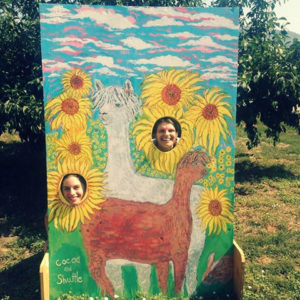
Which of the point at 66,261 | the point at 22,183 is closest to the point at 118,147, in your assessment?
the point at 66,261

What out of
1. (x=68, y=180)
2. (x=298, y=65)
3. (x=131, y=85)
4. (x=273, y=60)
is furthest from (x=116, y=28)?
(x=298, y=65)

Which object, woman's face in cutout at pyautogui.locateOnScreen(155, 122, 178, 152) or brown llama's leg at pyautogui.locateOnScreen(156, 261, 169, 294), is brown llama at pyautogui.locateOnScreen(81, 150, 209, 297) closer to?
brown llama's leg at pyautogui.locateOnScreen(156, 261, 169, 294)

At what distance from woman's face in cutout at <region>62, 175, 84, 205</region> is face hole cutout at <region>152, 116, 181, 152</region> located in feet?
3.42

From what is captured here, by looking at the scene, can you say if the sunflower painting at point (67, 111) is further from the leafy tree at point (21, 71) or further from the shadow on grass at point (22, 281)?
the leafy tree at point (21, 71)

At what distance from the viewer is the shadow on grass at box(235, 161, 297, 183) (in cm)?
877

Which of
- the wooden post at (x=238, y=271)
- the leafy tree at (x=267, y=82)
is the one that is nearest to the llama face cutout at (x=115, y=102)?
the wooden post at (x=238, y=271)

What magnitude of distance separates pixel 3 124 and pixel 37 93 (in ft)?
3.02

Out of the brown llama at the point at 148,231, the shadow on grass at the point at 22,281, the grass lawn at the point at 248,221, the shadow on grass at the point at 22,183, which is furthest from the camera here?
the shadow on grass at the point at 22,183

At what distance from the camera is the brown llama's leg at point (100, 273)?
14.1ft

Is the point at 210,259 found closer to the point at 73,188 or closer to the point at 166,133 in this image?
the point at 166,133

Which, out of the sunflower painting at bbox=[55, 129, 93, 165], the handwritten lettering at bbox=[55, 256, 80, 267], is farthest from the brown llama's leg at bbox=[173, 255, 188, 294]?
the sunflower painting at bbox=[55, 129, 93, 165]

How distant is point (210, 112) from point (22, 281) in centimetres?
349

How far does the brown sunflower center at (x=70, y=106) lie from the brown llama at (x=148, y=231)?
1131 mm

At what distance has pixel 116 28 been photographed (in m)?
3.91
